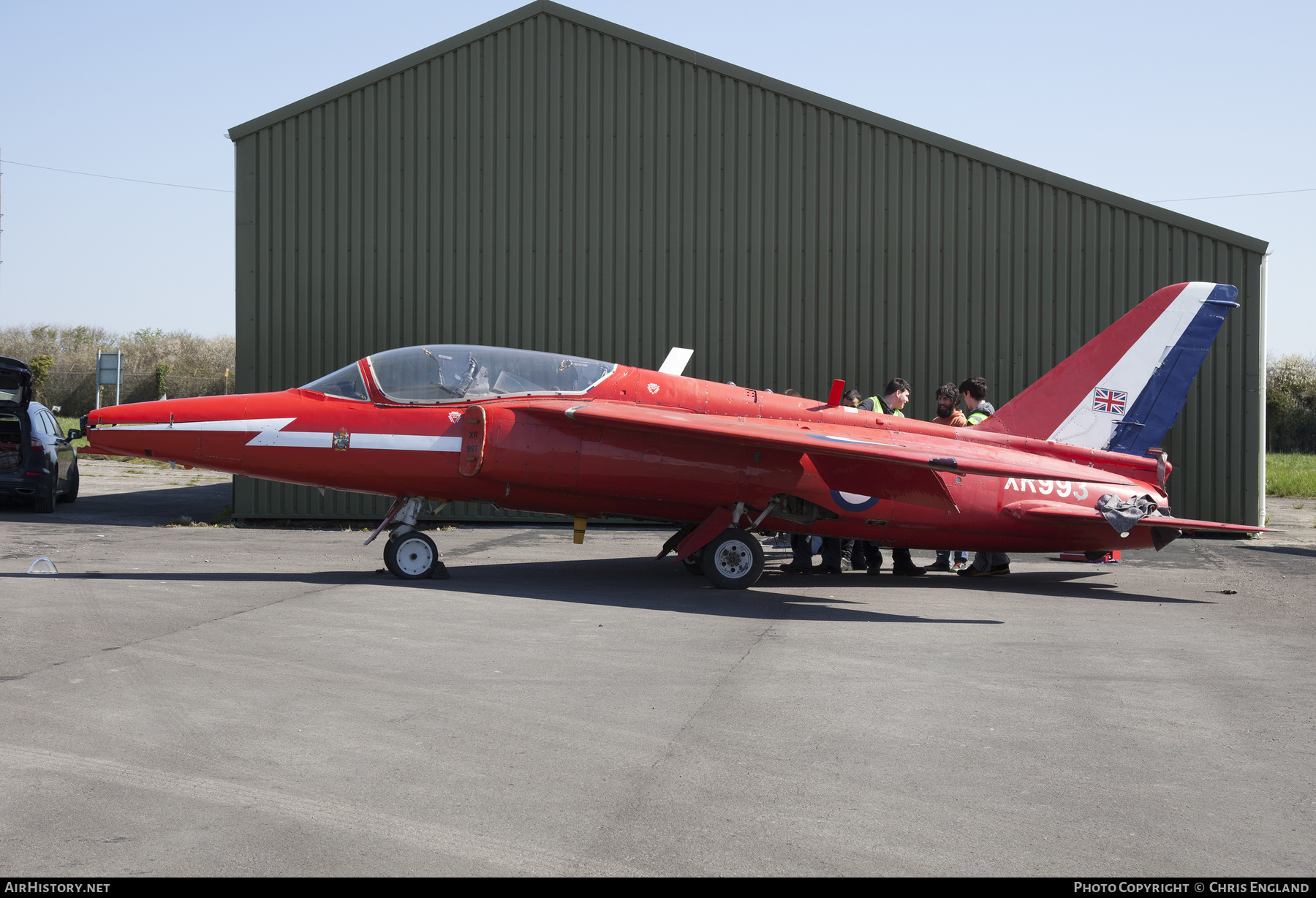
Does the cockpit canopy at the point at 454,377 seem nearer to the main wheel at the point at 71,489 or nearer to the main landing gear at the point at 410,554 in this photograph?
A: the main landing gear at the point at 410,554

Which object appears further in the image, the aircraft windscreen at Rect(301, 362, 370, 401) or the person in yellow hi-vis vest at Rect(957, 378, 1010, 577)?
the person in yellow hi-vis vest at Rect(957, 378, 1010, 577)

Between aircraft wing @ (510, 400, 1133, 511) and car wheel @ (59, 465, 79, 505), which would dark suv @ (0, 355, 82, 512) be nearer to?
car wheel @ (59, 465, 79, 505)

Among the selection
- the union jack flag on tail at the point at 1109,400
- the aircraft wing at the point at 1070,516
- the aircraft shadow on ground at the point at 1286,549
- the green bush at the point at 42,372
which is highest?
the green bush at the point at 42,372

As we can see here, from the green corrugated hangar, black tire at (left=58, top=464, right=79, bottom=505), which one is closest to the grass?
the green corrugated hangar

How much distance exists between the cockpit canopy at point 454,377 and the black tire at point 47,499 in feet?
28.0

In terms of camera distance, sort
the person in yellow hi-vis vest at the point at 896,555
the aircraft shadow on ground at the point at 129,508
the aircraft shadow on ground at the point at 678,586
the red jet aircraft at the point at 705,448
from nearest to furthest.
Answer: the aircraft shadow on ground at the point at 678,586 → the red jet aircraft at the point at 705,448 → the person in yellow hi-vis vest at the point at 896,555 → the aircraft shadow on ground at the point at 129,508

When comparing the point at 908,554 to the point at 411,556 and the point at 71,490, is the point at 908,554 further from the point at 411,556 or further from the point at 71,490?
Result: the point at 71,490

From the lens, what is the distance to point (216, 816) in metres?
3.65

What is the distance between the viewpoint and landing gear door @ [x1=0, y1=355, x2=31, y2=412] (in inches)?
648

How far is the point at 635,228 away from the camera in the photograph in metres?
16.5

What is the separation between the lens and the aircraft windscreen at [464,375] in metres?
9.94

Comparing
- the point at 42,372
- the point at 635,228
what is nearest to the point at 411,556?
the point at 635,228

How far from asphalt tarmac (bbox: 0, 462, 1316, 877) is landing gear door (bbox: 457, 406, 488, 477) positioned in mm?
1184

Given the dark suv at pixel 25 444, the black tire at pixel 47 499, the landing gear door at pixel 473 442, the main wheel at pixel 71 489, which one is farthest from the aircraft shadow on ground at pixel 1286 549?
the main wheel at pixel 71 489
